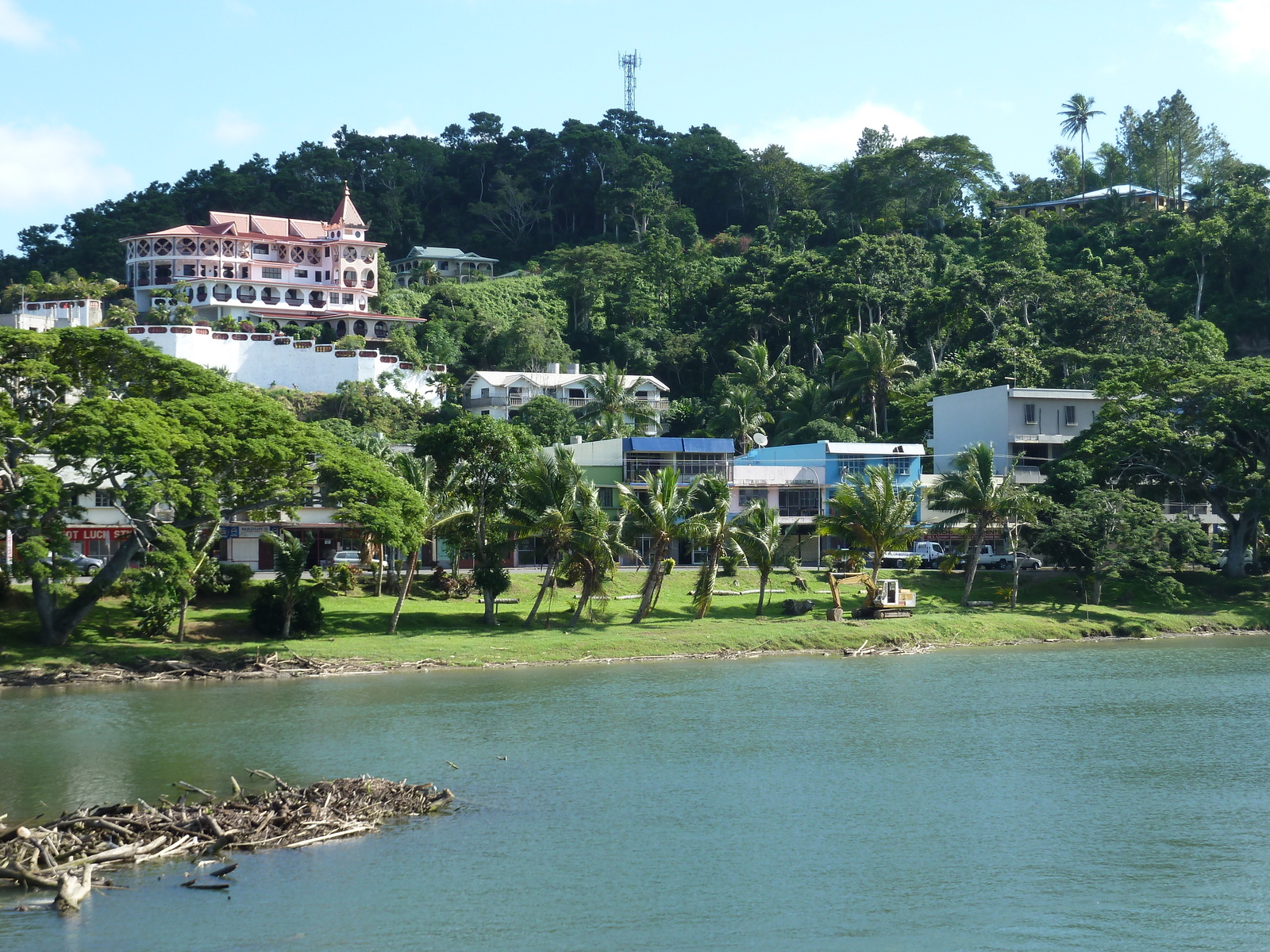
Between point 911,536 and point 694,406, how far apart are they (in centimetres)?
5220

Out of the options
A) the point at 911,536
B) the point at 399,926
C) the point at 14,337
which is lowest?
the point at 399,926

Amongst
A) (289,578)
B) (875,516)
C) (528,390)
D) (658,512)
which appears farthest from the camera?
(528,390)

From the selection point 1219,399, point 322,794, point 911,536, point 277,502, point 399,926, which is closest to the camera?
point 399,926

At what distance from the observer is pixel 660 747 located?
109 feet

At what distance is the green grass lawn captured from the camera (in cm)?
4753

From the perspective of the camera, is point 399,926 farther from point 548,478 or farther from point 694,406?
point 694,406

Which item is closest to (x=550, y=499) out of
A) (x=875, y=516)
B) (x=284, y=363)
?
(x=875, y=516)

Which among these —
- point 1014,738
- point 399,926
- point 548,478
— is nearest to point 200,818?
point 399,926

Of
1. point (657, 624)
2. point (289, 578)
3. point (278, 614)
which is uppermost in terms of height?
point (289, 578)

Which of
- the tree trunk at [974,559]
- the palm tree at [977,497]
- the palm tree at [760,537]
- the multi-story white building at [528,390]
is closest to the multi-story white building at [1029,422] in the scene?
the palm tree at [977,497]

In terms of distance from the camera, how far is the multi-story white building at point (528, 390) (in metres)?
110

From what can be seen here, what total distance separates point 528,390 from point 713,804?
8450cm

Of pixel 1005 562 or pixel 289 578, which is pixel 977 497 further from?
pixel 289 578

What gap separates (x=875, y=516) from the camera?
57906mm
